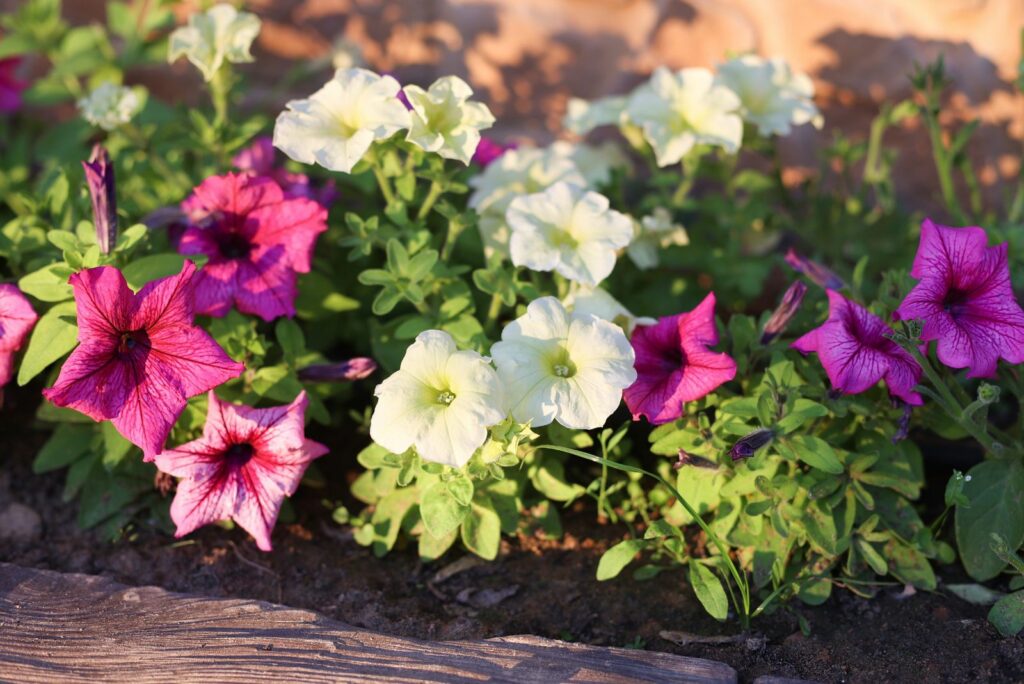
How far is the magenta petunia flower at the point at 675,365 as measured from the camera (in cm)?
198

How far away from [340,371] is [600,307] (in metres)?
0.58

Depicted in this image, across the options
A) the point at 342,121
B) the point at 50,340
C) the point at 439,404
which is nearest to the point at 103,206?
the point at 50,340

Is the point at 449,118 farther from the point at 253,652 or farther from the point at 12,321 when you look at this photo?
the point at 253,652

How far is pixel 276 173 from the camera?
8.59 feet

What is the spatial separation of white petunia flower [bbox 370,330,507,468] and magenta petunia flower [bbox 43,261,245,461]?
32 centimetres

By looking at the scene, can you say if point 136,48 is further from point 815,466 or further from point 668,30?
point 815,466

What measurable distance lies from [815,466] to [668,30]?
6.36 feet

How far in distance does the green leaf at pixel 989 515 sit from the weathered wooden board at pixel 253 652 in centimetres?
63

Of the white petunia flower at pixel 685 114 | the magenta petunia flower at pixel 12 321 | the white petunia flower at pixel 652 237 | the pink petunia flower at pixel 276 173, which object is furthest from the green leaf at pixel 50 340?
the white petunia flower at pixel 685 114

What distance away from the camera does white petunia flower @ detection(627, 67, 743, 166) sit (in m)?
2.53

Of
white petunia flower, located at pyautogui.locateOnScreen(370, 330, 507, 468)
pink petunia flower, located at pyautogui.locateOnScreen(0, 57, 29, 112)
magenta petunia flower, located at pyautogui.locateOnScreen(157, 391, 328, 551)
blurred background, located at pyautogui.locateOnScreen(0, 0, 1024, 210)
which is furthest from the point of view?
pink petunia flower, located at pyautogui.locateOnScreen(0, 57, 29, 112)

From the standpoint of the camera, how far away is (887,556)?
2.10m

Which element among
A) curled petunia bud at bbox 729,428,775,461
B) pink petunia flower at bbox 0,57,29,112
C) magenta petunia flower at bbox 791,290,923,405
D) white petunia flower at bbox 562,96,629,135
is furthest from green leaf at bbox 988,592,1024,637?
pink petunia flower at bbox 0,57,29,112

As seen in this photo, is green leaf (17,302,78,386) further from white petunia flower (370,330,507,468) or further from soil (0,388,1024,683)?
white petunia flower (370,330,507,468)
